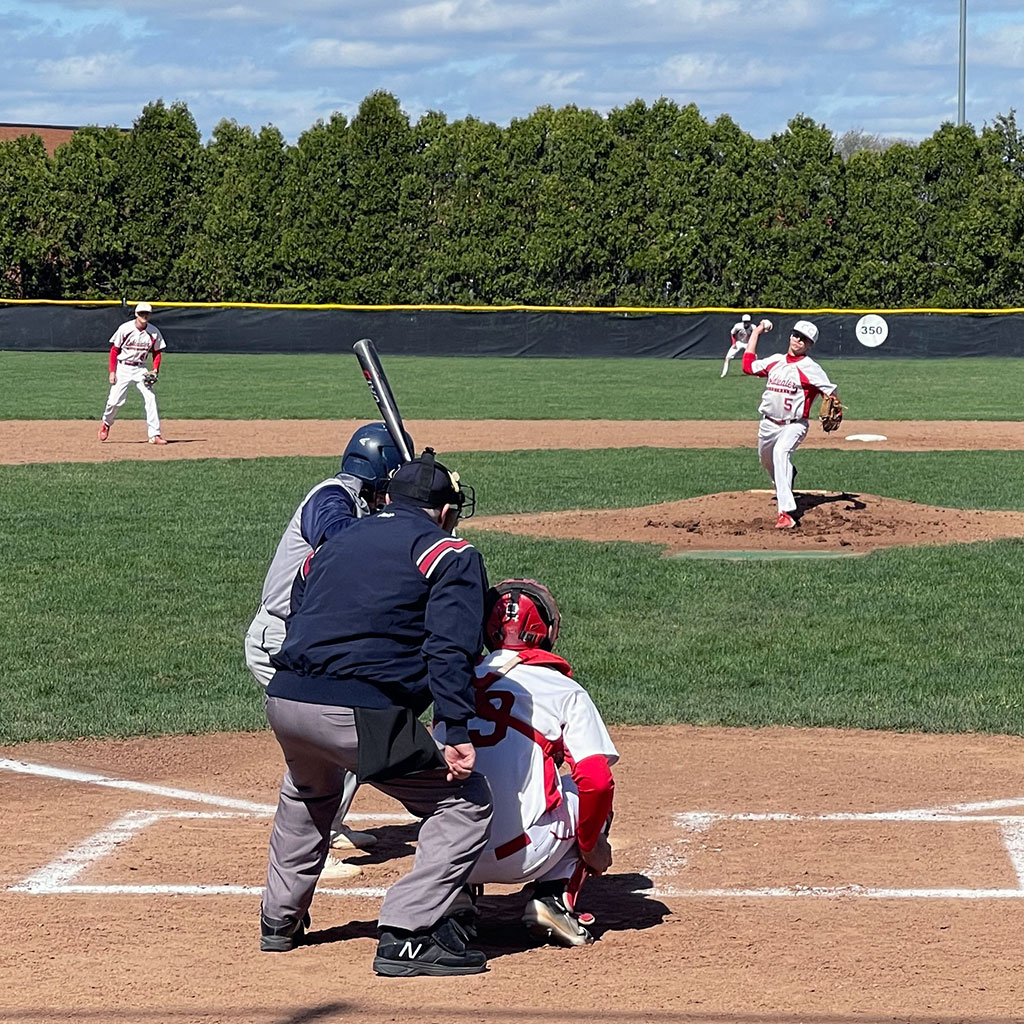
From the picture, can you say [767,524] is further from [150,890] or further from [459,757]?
[459,757]

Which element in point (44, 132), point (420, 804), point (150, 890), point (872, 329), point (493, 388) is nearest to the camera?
point (420, 804)

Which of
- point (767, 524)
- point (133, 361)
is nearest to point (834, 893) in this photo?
point (767, 524)

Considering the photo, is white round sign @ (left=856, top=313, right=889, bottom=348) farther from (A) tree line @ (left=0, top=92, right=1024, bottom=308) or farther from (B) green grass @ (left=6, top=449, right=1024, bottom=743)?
(B) green grass @ (left=6, top=449, right=1024, bottom=743)

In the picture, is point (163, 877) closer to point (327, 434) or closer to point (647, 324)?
point (327, 434)

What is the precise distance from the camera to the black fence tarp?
149 feet

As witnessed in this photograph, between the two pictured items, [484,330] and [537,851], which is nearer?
[537,851]

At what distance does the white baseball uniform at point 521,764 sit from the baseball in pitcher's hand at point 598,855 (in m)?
0.08

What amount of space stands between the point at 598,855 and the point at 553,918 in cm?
25

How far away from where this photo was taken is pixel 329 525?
5.71 metres

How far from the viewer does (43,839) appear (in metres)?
6.39

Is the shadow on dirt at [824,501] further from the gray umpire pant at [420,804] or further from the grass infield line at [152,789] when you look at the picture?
the gray umpire pant at [420,804]

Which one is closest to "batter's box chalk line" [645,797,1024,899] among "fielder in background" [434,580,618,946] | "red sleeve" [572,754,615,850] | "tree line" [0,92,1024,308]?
"fielder in background" [434,580,618,946]

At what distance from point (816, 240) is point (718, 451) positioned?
31.4m

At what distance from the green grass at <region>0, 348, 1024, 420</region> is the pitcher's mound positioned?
41.9ft
